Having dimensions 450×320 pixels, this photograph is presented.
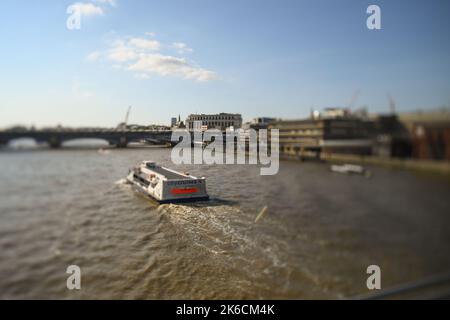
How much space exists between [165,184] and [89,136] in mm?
1780

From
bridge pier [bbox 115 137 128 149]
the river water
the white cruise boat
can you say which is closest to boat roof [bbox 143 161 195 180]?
the white cruise boat

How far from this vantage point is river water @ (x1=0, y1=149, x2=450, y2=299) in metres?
3.24

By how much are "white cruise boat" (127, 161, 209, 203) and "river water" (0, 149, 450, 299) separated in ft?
0.89

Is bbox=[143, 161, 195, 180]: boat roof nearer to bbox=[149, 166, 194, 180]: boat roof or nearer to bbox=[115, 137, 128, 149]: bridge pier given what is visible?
bbox=[149, 166, 194, 180]: boat roof

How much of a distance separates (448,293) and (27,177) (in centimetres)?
504

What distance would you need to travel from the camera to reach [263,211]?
5152 millimetres

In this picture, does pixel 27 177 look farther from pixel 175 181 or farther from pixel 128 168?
pixel 175 181

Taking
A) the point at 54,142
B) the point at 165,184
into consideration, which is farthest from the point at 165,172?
the point at 54,142

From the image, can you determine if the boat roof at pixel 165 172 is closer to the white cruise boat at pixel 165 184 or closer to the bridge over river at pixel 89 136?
the white cruise boat at pixel 165 184

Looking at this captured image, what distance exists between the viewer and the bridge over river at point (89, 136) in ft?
13.6

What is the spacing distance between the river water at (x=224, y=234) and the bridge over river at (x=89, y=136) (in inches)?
8.3

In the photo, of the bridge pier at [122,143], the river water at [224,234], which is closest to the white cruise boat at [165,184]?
the river water at [224,234]

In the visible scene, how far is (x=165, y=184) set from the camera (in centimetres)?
611
